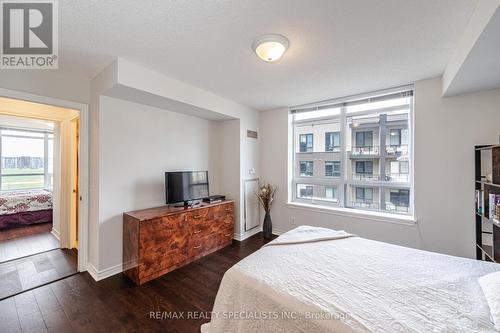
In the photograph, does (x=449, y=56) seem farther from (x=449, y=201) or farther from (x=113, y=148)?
(x=113, y=148)

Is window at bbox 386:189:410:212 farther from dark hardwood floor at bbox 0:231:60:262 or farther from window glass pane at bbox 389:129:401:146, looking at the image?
dark hardwood floor at bbox 0:231:60:262

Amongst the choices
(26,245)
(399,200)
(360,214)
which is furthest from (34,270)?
(399,200)

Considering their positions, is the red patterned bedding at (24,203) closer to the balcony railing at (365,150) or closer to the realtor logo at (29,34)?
the realtor logo at (29,34)

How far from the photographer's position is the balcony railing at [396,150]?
3010 millimetres

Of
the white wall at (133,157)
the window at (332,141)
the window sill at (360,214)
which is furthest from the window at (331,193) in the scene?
the white wall at (133,157)

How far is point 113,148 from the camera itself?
8.40ft

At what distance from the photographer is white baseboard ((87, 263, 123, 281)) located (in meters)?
2.43

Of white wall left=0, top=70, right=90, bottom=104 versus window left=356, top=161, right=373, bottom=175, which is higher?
white wall left=0, top=70, right=90, bottom=104

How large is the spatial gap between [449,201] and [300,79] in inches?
95.6

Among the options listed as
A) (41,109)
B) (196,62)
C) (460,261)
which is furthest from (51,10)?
(460,261)

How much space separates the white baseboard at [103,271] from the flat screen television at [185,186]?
100 cm

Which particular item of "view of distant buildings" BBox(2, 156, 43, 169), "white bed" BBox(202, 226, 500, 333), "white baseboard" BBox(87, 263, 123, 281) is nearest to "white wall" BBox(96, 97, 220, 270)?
"white baseboard" BBox(87, 263, 123, 281)

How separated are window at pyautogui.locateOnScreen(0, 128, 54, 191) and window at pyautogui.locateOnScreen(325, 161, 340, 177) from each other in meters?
7.66

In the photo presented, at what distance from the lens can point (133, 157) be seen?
2762 millimetres
